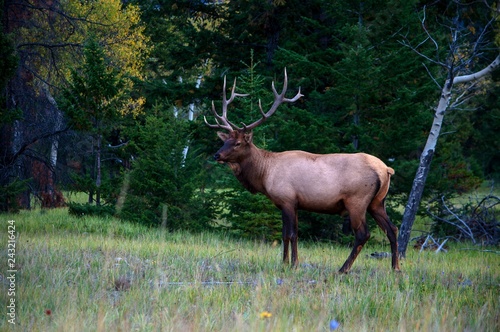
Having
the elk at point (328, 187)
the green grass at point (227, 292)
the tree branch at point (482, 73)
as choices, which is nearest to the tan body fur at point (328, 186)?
the elk at point (328, 187)

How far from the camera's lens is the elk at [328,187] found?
755 cm

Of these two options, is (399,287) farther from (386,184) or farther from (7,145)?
(7,145)

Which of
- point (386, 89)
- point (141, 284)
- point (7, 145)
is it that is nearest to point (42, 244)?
point (141, 284)

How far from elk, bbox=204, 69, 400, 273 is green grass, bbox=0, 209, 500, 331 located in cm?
46

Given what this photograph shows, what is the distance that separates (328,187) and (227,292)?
2.63 meters

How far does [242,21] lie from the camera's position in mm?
15914

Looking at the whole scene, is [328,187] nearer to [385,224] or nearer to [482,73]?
[385,224]

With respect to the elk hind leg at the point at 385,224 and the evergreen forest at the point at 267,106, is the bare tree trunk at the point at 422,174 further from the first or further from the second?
the elk hind leg at the point at 385,224

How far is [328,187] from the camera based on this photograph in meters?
7.68

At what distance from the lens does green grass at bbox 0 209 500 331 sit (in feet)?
14.0

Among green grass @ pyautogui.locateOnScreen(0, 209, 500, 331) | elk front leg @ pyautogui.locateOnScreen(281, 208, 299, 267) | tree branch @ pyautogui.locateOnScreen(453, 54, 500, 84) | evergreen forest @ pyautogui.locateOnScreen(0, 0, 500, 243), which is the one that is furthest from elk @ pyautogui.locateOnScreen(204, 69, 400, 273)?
tree branch @ pyautogui.locateOnScreen(453, 54, 500, 84)

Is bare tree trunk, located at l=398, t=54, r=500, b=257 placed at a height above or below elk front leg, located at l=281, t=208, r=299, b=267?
above

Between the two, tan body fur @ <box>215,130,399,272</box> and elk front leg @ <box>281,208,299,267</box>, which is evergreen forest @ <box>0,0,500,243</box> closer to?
tan body fur @ <box>215,130,399,272</box>

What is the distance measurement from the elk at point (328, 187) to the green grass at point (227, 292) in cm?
46
